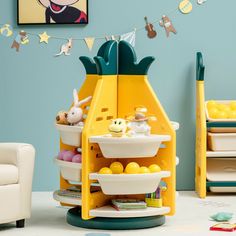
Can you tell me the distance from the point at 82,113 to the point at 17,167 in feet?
1.71

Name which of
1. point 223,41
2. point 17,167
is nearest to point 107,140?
point 17,167

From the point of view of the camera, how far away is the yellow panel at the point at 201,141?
5039mm

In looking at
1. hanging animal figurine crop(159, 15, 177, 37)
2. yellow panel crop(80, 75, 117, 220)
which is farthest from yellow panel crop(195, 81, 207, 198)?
yellow panel crop(80, 75, 117, 220)

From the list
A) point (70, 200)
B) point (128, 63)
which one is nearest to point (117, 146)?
point (70, 200)

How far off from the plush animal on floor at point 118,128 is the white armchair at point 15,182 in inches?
20.4

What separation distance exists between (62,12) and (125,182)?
1.79 m

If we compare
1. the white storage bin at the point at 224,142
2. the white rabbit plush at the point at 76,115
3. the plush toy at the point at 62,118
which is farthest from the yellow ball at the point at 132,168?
the white storage bin at the point at 224,142

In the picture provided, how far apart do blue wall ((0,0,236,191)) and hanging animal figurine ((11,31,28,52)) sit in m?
0.05

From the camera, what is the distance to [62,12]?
5242 mm

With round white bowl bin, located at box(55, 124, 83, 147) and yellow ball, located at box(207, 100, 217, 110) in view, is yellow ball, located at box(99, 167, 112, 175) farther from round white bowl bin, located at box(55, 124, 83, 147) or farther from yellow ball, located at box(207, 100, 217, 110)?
yellow ball, located at box(207, 100, 217, 110)

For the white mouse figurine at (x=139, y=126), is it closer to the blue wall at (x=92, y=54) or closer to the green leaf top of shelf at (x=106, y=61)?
the green leaf top of shelf at (x=106, y=61)

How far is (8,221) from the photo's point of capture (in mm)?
3965

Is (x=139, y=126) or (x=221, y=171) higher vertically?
(x=139, y=126)

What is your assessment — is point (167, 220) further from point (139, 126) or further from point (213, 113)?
point (213, 113)
